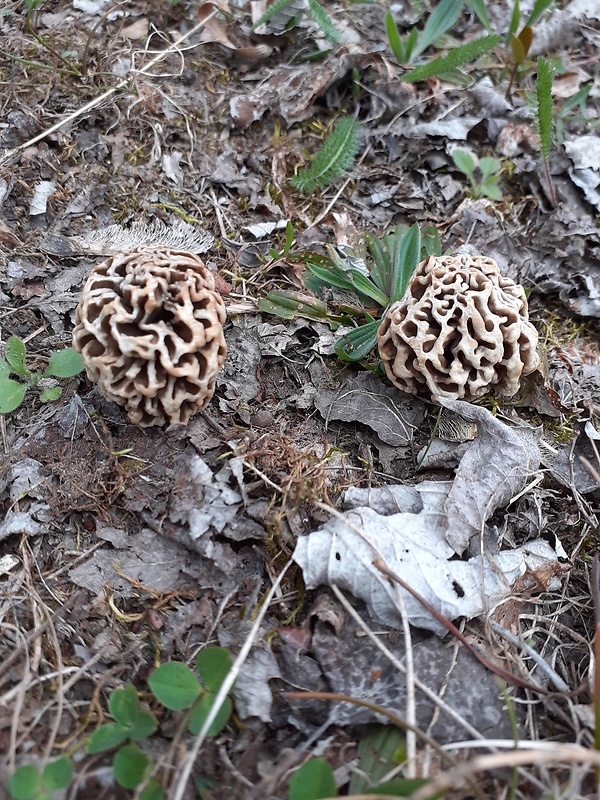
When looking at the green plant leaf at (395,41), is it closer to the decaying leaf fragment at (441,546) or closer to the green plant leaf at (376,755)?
the decaying leaf fragment at (441,546)

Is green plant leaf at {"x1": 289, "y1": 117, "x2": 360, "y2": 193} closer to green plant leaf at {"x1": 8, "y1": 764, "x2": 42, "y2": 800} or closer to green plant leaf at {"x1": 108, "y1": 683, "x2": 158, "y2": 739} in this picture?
green plant leaf at {"x1": 108, "y1": 683, "x2": 158, "y2": 739}

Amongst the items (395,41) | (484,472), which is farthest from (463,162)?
(484,472)

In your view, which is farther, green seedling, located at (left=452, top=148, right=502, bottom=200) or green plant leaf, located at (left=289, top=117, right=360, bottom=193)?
green seedling, located at (left=452, top=148, right=502, bottom=200)

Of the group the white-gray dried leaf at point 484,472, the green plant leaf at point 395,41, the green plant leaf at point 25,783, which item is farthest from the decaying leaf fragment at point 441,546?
the green plant leaf at point 395,41

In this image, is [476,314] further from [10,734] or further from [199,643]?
[10,734]

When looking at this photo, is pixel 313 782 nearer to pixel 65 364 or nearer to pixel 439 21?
pixel 65 364

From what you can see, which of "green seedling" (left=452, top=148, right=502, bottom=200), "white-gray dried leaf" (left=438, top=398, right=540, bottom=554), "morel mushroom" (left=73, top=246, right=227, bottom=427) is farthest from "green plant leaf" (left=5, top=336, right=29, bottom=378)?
"green seedling" (left=452, top=148, right=502, bottom=200)
